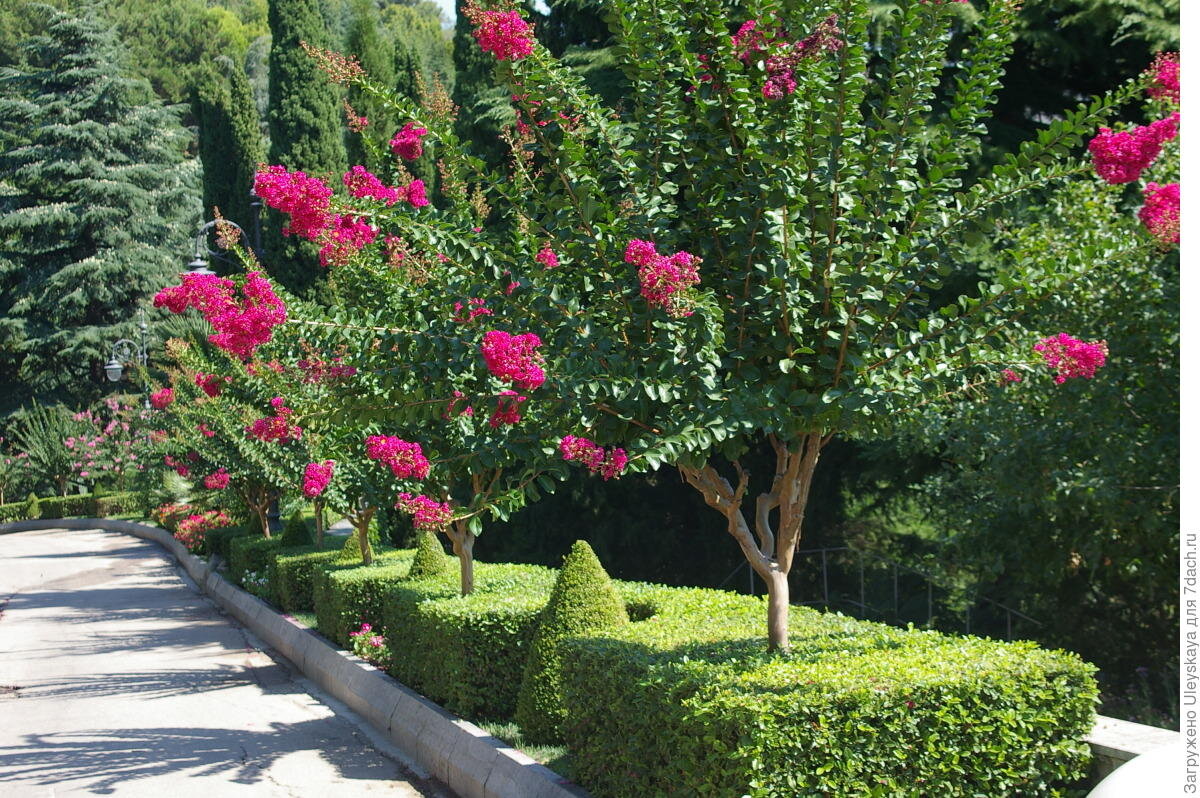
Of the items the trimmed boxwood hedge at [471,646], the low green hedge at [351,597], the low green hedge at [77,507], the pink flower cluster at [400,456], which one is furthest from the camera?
the low green hedge at [77,507]

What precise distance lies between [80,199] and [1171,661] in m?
44.4

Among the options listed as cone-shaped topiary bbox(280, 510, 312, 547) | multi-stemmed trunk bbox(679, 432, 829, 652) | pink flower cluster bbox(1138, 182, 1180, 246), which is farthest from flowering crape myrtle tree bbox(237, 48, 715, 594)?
cone-shaped topiary bbox(280, 510, 312, 547)

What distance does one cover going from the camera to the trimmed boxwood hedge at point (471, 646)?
26.8ft

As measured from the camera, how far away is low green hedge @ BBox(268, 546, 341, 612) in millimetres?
14469

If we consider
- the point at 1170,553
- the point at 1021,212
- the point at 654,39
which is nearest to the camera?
the point at 654,39

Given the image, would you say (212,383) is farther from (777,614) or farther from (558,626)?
(777,614)

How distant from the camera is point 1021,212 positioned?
367 inches

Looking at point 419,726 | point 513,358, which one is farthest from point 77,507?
point 513,358

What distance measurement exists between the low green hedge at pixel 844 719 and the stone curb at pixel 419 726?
77cm

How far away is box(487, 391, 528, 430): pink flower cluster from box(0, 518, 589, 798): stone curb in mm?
2115

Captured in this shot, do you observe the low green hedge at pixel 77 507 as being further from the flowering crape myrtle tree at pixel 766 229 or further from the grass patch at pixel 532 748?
the flowering crape myrtle tree at pixel 766 229

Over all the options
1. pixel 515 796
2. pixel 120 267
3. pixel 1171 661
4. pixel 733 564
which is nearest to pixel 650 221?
pixel 515 796

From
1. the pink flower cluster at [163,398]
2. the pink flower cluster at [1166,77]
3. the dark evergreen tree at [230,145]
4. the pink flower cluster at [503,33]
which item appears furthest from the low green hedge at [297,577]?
the dark evergreen tree at [230,145]

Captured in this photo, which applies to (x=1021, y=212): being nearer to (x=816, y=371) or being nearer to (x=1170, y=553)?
(x=1170, y=553)
